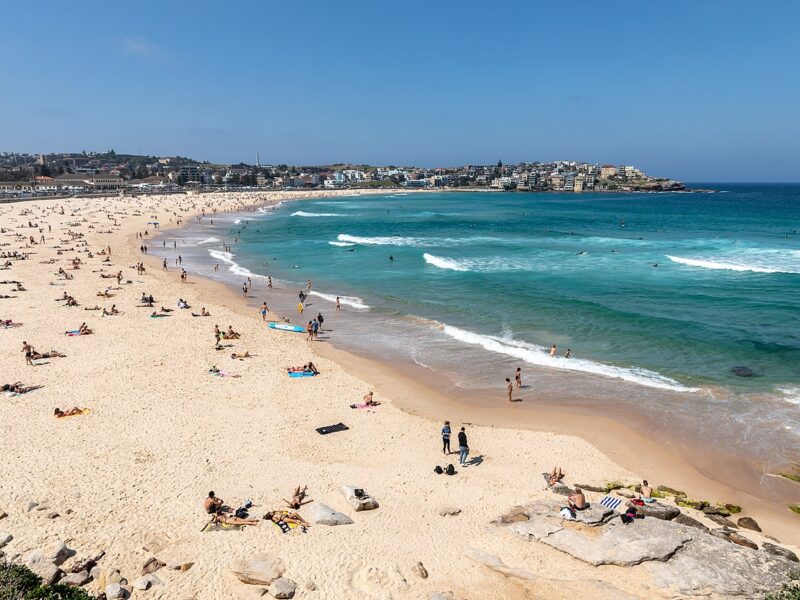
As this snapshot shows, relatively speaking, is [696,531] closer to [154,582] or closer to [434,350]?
[154,582]

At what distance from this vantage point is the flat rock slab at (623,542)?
9633 mm

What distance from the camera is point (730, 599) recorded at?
8617 millimetres

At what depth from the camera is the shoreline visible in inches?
495

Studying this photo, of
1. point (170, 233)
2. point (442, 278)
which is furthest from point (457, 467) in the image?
point (170, 233)

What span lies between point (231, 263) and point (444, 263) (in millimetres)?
18871

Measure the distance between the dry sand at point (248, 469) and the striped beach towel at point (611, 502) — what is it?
1278 millimetres

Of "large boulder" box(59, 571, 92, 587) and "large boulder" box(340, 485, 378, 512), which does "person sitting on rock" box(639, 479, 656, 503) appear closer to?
"large boulder" box(340, 485, 378, 512)

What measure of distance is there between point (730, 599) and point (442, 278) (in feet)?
98.2

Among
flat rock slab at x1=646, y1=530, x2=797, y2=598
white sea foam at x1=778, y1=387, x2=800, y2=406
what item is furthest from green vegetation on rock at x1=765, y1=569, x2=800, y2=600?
white sea foam at x1=778, y1=387, x2=800, y2=406

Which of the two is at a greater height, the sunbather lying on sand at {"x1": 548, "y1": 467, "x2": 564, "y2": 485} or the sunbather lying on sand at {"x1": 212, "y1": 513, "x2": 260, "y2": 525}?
the sunbather lying on sand at {"x1": 212, "y1": 513, "x2": 260, "y2": 525}

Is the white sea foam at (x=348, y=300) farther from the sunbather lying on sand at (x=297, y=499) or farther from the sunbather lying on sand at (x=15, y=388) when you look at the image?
the sunbather lying on sand at (x=297, y=499)

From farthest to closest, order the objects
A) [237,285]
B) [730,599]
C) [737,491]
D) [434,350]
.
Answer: [237,285] < [434,350] < [737,491] < [730,599]

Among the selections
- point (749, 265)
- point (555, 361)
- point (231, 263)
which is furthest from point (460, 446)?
point (749, 265)

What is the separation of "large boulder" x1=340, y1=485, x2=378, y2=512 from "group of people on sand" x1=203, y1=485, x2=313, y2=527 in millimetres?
1059
